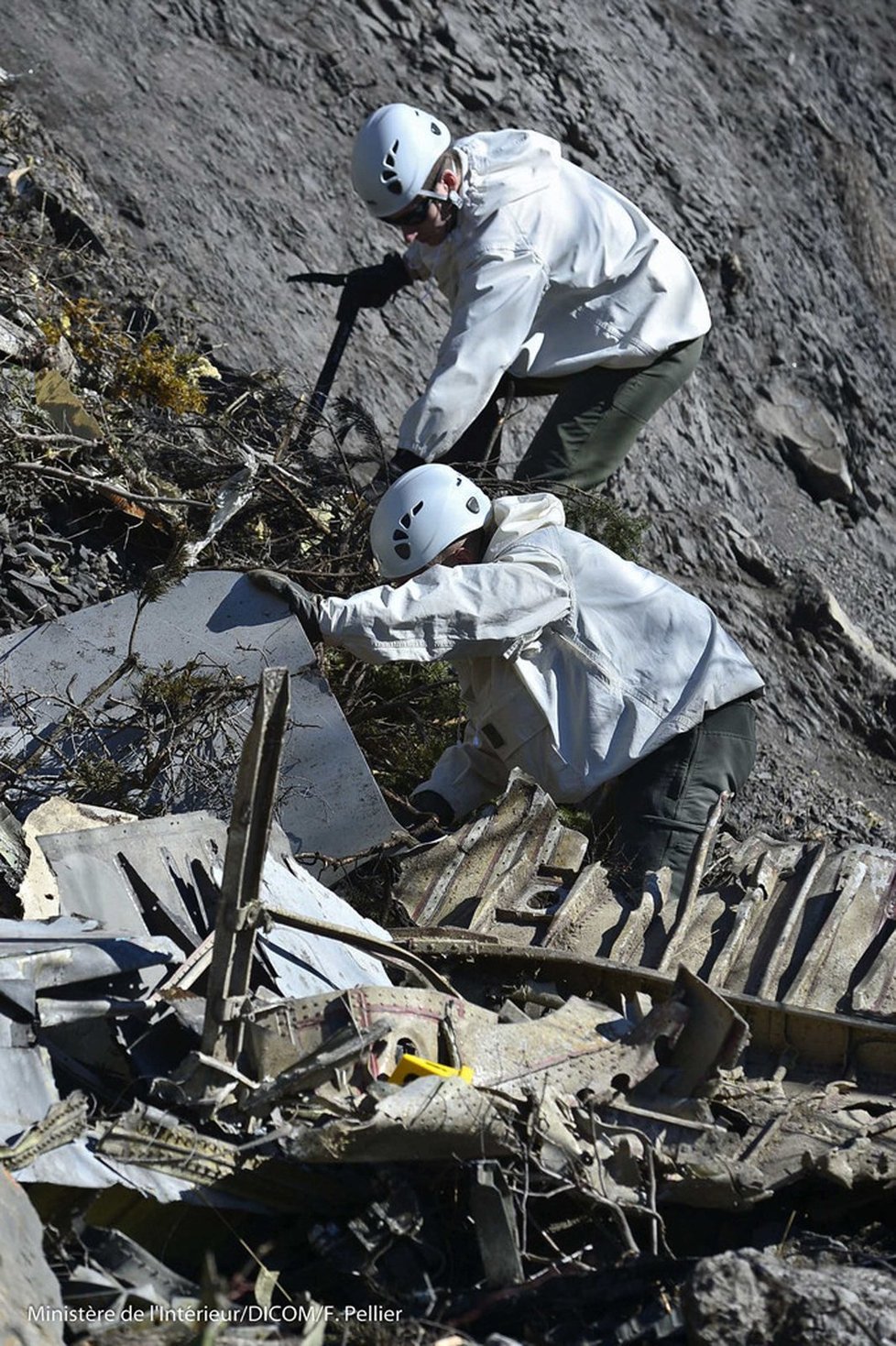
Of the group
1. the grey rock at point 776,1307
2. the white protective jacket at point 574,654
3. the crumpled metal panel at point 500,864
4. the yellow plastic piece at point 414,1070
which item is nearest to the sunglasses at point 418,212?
the white protective jacket at point 574,654

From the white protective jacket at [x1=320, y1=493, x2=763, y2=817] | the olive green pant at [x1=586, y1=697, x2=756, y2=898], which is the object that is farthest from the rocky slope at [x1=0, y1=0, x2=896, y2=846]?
the white protective jacket at [x1=320, y1=493, x2=763, y2=817]

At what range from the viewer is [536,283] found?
5.68 m

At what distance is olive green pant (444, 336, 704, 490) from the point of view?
19.7 ft

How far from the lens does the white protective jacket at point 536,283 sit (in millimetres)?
5559

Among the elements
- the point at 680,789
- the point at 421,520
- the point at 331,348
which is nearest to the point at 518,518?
the point at 421,520

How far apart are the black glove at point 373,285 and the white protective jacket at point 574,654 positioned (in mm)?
2371

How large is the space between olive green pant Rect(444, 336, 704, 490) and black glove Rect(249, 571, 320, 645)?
4.46 feet

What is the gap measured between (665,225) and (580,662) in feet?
18.8

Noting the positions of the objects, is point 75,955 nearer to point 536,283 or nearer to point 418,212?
point 536,283

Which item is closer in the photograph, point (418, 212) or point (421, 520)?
point (421, 520)

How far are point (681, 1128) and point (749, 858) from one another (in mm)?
1663

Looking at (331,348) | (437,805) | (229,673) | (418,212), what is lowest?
(331,348)

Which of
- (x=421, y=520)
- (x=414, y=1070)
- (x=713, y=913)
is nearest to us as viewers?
(x=414, y=1070)

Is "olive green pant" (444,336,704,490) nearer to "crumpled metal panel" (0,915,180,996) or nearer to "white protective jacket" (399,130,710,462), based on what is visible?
"white protective jacket" (399,130,710,462)
